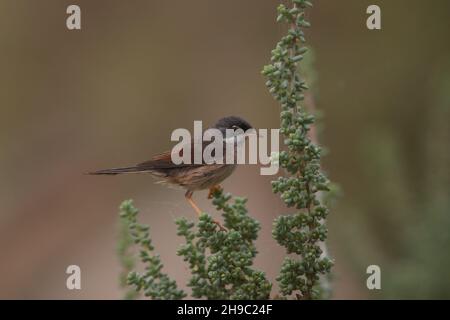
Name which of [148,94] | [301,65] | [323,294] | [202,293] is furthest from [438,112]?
[148,94]

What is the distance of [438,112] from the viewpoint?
414cm

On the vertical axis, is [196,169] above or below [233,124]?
below

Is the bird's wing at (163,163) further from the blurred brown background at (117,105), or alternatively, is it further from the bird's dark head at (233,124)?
the blurred brown background at (117,105)

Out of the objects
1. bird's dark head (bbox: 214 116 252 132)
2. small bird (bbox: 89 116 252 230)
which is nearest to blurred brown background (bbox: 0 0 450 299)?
small bird (bbox: 89 116 252 230)

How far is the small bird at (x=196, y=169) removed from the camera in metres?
4.86

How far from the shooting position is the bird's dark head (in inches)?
190

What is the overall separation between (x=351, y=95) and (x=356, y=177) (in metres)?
1.02

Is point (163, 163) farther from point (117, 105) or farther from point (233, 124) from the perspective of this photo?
point (117, 105)

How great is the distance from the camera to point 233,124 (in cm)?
486

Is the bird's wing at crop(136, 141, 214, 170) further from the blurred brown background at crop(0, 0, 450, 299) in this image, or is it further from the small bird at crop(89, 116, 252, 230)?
the blurred brown background at crop(0, 0, 450, 299)

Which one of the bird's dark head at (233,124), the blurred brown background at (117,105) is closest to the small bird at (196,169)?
the bird's dark head at (233,124)

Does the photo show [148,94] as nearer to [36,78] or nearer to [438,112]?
[36,78]

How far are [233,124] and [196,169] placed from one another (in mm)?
470

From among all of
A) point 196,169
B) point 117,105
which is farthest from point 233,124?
point 117,105
